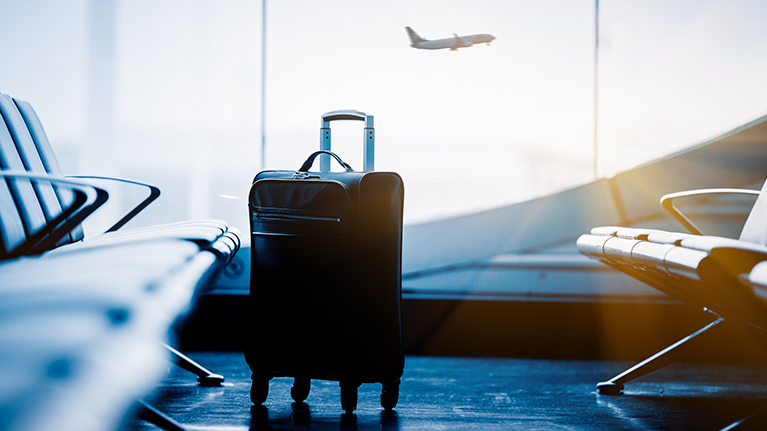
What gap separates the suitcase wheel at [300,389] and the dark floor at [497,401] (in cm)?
2

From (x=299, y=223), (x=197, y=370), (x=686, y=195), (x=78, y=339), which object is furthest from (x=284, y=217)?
(x=686, y=195)

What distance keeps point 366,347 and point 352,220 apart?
338 mm

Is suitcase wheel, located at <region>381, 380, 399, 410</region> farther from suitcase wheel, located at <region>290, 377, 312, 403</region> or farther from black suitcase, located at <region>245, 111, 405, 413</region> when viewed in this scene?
suitcase wheel, located at <region>290, 377, 312, 403</region>

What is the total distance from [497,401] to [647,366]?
0.50 m

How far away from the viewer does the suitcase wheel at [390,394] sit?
1475mm

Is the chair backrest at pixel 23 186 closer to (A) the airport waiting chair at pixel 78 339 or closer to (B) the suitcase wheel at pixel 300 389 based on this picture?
(A) the airport waiting chair at pixel 78 339

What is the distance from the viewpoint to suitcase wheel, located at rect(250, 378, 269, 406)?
1.49 meters

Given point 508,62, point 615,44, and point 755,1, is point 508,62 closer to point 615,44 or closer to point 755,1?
point 615,44

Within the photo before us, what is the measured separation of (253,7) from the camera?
104 inches

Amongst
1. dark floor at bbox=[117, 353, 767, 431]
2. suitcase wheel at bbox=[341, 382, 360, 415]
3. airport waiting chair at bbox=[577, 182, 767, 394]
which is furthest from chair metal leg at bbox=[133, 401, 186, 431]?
airport waiting chair at bbox=[577, 182, 767, 394]

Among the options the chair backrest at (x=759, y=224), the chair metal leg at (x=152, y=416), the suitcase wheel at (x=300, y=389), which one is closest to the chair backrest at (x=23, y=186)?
the chair metal leg at (x=152, y=416)

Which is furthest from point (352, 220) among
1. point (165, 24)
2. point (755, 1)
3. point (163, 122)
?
point (755, 1)

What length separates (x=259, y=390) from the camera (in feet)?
4.90

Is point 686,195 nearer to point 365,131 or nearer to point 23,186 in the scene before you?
point 365,131
